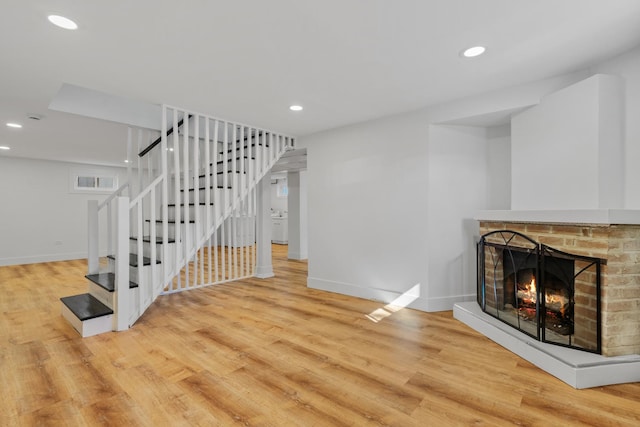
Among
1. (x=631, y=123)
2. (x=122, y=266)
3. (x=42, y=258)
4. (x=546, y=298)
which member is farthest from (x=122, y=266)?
(x=42, y=258)

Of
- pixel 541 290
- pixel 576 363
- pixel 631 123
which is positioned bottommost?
pixel 576 363

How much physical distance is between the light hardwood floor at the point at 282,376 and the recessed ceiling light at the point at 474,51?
7.27 ft

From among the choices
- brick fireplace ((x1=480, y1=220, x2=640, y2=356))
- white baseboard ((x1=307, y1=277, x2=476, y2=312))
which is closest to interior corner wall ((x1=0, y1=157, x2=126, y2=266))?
white baseboard ((x1=307, y1=277, x2=476, y2=312))

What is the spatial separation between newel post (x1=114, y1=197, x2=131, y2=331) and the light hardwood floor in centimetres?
16

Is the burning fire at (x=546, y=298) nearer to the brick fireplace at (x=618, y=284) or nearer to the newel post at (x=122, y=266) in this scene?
→ the brick fireplace at (x=618, y=284)

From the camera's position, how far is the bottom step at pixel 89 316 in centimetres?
266

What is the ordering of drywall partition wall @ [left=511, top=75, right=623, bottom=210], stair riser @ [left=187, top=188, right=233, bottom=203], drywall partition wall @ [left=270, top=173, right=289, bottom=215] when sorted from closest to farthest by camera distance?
drywall partition wall @ [left=511, top=75, right=623, bottom=210] < stair riser @ [left=187, top=188, right=233, bottom=203] < drywall partition wall @ [left=270, top=173, right=289, bottom=215]

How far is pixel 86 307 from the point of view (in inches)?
115

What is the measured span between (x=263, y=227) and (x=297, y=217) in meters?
2.02

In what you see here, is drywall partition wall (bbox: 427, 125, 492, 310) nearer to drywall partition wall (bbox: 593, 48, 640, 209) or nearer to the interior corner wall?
drywall partition wall (bbox: 593, 48, 640, 209)

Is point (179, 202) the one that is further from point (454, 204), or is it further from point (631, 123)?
point (631, 123)

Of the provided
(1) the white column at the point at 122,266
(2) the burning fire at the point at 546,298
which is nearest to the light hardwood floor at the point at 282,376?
(1) the white column at the point at 122,266

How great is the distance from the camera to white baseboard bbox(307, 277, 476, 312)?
3311 millimetres

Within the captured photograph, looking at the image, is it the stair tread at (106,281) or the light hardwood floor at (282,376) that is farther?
the stair tread at (106,281)
